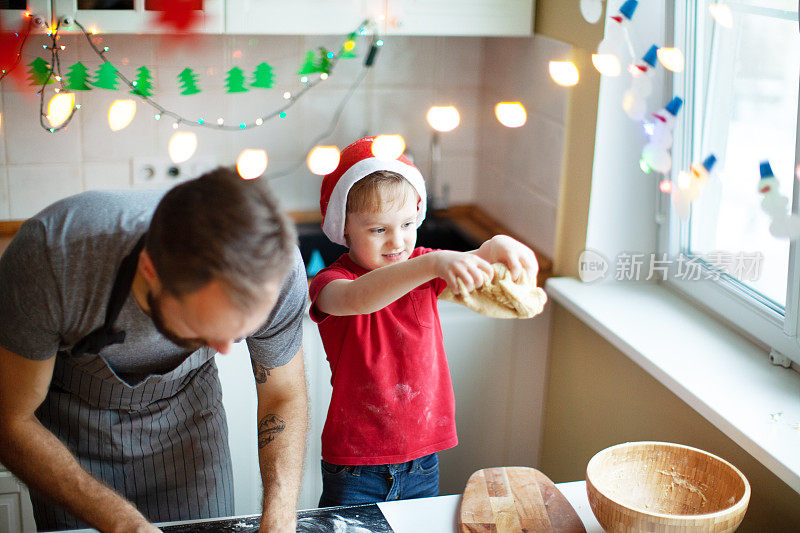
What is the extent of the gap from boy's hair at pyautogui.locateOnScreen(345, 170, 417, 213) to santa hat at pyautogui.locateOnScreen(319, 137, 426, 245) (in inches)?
0.5

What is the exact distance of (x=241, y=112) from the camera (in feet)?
7.89

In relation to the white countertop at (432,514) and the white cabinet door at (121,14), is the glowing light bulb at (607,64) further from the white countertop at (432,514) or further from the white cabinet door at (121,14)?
the white countertop at (432,514)

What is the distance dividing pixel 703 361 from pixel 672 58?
68 centimetres

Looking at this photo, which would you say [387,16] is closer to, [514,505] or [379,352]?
[379,352]

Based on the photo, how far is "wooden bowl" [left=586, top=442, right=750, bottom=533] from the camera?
4.11ft

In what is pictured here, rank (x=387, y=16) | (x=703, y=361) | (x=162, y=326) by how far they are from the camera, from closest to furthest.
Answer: (x=162, y=326)
(x=703, y=361)
(x=387, y=16)

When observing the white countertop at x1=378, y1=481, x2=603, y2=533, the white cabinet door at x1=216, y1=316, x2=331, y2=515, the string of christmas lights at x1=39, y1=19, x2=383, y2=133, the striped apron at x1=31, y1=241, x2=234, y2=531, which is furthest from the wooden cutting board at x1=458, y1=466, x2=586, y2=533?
the string of christmas lights at x1=39, y1=19, x2=383, y2=133

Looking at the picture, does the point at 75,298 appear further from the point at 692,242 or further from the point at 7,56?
the point at 692,242

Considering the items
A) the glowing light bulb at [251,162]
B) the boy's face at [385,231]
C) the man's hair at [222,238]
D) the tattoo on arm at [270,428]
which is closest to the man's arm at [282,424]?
the tattoo on arm at [270,428]

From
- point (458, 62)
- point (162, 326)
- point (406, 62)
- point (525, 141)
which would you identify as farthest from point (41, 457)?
point (458, 62)

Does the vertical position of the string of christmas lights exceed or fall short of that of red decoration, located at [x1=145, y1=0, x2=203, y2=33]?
it falls short

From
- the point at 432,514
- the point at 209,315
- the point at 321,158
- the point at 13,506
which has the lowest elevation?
the point at 13,506

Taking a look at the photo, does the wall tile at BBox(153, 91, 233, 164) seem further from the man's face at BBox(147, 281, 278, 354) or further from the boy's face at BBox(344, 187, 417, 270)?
the man's face at BBox(147, 281, 278, 354)

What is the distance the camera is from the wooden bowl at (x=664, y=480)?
1254 mm
